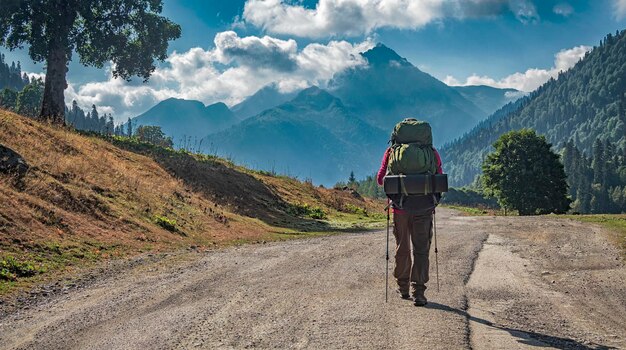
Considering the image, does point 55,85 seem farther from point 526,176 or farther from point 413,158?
point 526,176

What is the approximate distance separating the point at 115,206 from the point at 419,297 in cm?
1401

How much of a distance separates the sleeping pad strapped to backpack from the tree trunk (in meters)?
31.6

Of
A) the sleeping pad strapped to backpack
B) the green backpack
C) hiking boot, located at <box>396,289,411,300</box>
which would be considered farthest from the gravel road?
the green backpack

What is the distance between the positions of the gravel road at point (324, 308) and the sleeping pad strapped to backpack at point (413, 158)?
65.8 inches

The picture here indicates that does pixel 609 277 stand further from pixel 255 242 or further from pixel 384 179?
pixel 255 242

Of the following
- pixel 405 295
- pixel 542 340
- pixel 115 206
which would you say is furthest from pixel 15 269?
pixel 542 340

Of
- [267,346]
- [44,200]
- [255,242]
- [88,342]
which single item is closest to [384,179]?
[267,346]

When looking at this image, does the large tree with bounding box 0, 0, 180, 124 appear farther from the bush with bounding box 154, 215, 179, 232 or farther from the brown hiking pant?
the brown hiking pant

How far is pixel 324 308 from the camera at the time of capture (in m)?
7.51

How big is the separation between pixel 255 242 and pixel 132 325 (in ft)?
39.1

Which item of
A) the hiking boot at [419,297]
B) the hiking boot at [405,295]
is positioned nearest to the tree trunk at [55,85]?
the hiking boot at [405,295]

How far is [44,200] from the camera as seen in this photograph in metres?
15.8

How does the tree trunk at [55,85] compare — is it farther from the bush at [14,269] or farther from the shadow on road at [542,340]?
the shadow on road at [542,340]

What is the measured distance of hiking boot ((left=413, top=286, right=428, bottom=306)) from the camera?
7.86m
